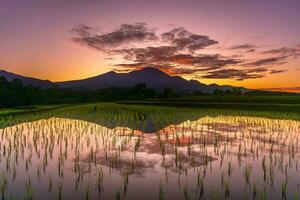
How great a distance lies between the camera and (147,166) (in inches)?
516

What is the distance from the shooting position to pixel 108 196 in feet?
30.9

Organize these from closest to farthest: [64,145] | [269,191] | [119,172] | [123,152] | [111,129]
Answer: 1. [269,191]
2. [119,172]
3. [123,152]
4. [64,145]
5. [111,129]

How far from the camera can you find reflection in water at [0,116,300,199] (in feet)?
32.2

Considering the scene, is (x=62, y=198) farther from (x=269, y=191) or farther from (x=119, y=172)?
(x=269, y=191)

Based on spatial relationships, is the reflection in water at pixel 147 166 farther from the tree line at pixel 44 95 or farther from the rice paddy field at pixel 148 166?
the tree line at pixel 44 95

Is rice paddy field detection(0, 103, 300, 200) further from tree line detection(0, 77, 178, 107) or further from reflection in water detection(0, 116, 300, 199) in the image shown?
tree line detection(0, 77, 178, 107)

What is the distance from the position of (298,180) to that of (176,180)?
14.5ft

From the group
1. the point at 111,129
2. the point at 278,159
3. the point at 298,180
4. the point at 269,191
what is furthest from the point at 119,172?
the point at 111,129

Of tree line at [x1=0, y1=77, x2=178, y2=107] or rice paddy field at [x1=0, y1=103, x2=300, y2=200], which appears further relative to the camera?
tree line at [x1=0, y1=77, x2=178, y2=107]

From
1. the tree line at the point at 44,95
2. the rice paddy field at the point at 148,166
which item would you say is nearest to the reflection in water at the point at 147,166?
the rice paddy field at the point at 148,166

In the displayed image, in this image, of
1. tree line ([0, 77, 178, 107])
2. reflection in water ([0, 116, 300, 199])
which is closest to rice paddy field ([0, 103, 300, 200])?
reflection in water ([0, 116, 300, 199])

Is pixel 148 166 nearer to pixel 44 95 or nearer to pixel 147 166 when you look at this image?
pixel 147 166

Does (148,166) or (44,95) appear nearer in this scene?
(148,166)

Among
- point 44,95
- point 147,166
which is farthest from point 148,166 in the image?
point 44,95
